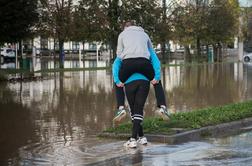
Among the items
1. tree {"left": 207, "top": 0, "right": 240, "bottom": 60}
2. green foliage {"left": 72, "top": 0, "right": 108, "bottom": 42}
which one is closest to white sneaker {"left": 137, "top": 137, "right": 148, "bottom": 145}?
green foliage {"left": 72, "top": 0, "right": 108, "bottom": 42}

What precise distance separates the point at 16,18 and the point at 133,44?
19788 millimetres

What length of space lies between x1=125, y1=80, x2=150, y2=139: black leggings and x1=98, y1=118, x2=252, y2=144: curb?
0.47 m

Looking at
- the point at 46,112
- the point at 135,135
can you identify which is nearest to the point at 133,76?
the point at 135,135

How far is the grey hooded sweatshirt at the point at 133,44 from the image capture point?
8.37 m

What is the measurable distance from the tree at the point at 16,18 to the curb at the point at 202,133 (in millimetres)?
17962

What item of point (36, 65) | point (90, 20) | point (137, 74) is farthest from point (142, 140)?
point (36, 65)

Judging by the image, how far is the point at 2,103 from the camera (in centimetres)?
1677

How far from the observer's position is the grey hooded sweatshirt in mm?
8367

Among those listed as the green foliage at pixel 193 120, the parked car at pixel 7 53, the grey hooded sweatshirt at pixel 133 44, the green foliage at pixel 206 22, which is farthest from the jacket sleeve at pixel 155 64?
the parked car at pixel 7 53

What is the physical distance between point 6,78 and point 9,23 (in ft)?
9.26

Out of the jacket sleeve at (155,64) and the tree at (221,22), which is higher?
the tree at (221,22)

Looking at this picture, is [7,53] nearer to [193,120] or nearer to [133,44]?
[193,120]

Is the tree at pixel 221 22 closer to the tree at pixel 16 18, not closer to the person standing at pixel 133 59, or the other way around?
the tree at pixel 16 18

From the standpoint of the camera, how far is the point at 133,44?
8383 mm
